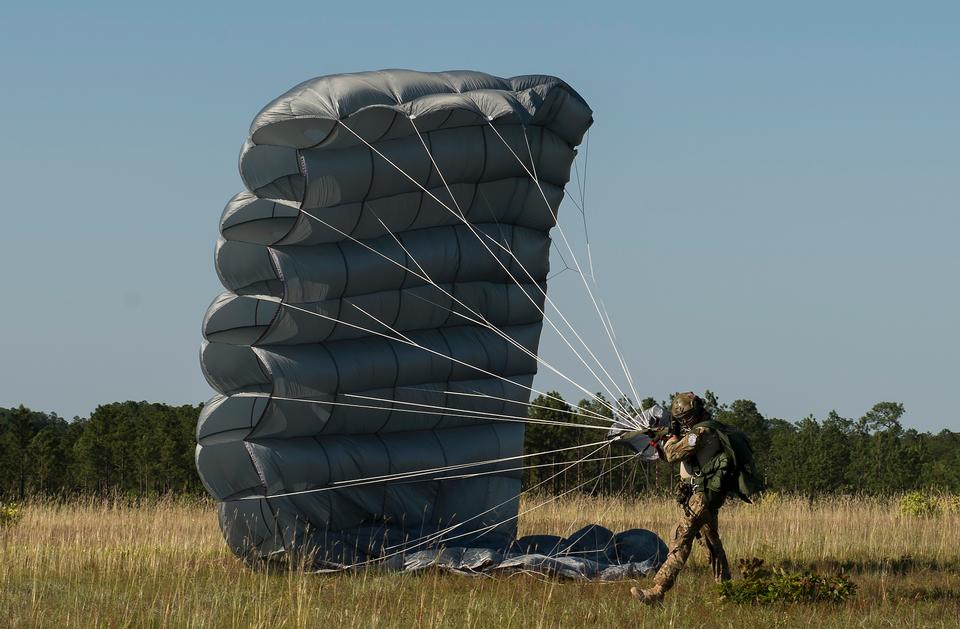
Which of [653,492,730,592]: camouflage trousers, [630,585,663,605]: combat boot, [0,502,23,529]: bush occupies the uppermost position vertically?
[653,492,730,592]: camouflage trousers

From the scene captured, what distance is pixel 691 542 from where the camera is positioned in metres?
9.94

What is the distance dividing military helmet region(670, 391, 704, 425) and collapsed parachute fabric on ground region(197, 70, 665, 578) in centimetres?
137

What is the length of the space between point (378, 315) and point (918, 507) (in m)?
10.6

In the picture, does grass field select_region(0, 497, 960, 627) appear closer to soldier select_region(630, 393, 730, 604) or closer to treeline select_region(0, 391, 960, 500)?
soldier select_region(630, 393, 730, 604)

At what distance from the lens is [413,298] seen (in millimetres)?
12500

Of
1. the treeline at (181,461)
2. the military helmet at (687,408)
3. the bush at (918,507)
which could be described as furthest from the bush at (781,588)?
the treeline at (181,461)

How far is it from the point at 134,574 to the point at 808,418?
2459 cm

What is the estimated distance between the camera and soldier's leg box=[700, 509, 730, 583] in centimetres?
Result: 1026

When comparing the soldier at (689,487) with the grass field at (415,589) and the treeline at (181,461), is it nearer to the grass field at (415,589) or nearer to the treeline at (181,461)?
the grass field at (415,589)

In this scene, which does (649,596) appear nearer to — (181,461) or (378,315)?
(378,315)

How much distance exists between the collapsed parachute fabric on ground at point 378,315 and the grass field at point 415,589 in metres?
0.76

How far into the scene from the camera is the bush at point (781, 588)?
959 cm

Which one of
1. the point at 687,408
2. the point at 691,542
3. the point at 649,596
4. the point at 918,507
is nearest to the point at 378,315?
the point at 687,408

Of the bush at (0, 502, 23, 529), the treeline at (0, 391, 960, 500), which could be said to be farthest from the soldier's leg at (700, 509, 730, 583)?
the treeline at (0, 391, 960, 500)
